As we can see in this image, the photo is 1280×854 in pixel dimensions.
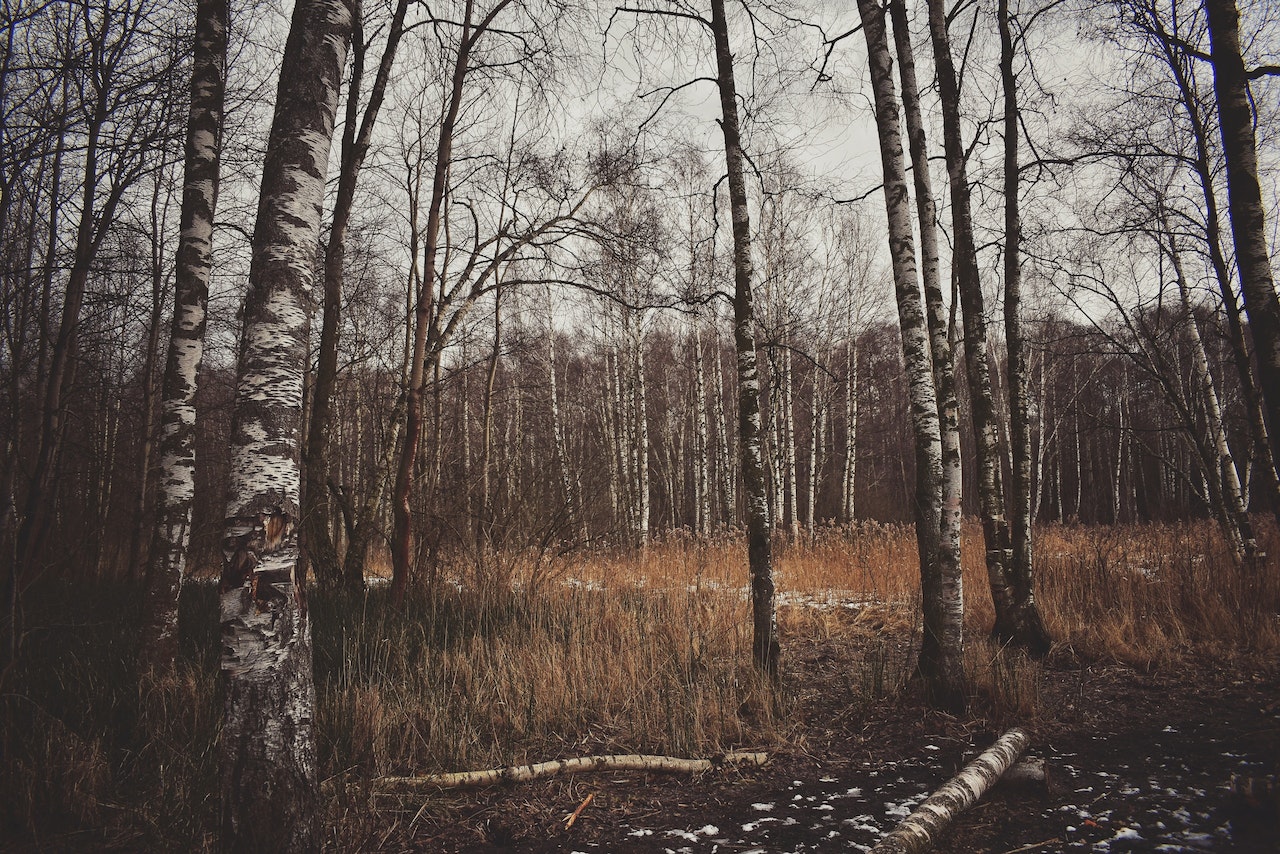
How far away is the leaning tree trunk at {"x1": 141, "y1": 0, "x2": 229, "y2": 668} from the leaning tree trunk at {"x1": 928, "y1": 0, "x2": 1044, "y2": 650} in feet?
19.0

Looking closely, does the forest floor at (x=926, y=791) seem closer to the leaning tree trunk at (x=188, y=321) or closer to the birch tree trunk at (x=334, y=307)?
the leaning tree trunk at (x=188, y=321)

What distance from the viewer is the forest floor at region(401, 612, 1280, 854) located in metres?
2.36

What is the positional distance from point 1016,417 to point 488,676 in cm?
512

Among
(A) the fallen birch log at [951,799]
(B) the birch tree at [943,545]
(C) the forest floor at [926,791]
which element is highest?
(B) the birch tree at [943,545]

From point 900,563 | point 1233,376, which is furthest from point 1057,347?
point 900,563

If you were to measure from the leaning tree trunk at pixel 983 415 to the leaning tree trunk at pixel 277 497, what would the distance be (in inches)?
186

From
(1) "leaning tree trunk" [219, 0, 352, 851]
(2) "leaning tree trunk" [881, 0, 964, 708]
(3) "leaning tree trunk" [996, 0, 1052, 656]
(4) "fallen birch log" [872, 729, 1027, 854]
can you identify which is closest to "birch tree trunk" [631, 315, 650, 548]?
(3) "leaning tree trunk" [996, 0, 1052, 656]

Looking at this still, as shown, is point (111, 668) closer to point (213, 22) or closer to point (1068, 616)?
point (213, 22)

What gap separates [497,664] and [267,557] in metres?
2.76

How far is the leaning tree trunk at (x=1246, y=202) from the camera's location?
280 cm

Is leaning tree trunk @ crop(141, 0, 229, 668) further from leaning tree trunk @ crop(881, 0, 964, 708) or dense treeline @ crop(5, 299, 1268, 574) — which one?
leaning tree trunk @ crop(881, 0, 964, 708)

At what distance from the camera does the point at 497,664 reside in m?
4.26

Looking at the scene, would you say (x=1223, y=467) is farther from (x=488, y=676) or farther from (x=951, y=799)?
(x=488, y=676)

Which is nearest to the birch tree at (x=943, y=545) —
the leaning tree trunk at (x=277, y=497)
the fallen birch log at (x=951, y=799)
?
the fallen birch log at (x=951, y=799)
